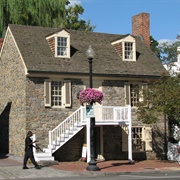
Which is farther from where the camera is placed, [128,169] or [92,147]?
[128,169]

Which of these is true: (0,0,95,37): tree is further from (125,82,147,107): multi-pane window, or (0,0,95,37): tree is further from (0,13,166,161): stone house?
(125,82,147,107): multi-pane window

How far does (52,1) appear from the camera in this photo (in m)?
38.2

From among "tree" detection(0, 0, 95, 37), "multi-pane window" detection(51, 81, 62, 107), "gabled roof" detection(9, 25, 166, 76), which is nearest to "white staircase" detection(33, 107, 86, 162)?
"multi-pane window" detection(51, 81, 62, 107)

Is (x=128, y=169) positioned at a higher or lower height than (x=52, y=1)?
lower

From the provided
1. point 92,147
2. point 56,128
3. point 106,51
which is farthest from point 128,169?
point 106,51

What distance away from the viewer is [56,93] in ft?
87.7

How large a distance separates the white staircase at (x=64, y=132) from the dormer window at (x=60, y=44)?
377 centimetres

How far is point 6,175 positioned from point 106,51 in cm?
1269

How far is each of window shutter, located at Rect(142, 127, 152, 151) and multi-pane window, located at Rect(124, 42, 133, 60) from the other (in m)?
4.62

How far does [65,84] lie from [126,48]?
550cm

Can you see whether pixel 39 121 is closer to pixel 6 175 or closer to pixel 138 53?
pixel 6 175

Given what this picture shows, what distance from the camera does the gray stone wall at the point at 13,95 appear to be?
26458 mm

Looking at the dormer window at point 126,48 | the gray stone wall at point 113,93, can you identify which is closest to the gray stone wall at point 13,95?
the gray stone wall at point 113,93

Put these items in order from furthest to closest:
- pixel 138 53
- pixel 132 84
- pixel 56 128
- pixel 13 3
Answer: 1. pixel 13 3
2. pixel 138 53
3. pixel 132 84
4. pixel 56 128
